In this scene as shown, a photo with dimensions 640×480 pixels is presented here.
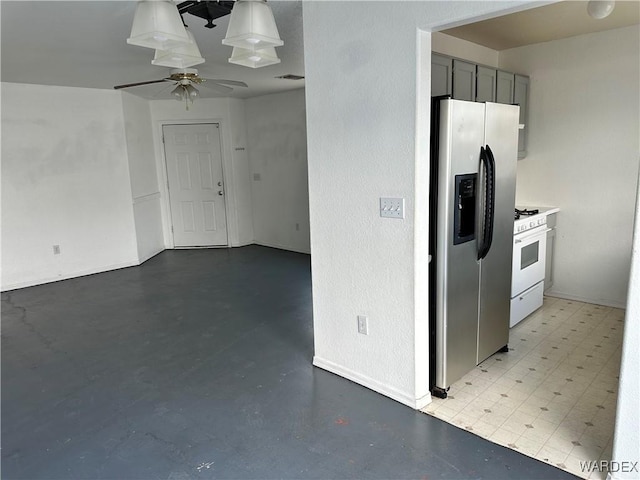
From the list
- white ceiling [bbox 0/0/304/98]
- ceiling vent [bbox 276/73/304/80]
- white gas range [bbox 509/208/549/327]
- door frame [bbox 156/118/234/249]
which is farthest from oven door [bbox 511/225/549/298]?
door frame [bbox 156/118/234/249]

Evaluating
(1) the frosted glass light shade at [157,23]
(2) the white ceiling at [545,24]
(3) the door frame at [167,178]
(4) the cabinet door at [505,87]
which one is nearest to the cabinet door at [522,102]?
(4) the cabinet door at [505,87]

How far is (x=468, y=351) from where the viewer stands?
9.44 ft

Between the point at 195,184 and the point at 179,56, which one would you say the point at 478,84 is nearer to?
the point at 179,56

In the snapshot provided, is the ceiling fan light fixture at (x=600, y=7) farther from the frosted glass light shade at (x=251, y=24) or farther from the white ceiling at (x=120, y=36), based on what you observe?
the frosted glass light shade at (x=251, y=24)

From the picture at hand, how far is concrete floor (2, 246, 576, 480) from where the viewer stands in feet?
7.10

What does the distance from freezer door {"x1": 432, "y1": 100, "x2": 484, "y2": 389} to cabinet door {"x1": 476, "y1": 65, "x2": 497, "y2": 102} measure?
85cm

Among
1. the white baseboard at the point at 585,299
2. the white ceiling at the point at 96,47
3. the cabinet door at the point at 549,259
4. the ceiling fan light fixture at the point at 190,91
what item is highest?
the white ceiling at the point at 96,47

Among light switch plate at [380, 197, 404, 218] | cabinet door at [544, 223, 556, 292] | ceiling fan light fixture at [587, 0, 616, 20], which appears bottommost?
cabinet door at [544, 223, 556, 292]

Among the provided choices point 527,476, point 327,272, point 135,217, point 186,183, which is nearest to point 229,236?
point 186,183

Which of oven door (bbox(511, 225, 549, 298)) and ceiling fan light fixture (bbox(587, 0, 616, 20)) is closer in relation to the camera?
ceiling fan light fixture (bbox(587, 0, 616, 20))

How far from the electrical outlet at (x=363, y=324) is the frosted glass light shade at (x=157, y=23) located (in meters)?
1.79

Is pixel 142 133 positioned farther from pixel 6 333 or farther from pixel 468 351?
pixel 468 351

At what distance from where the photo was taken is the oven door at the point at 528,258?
3561mm

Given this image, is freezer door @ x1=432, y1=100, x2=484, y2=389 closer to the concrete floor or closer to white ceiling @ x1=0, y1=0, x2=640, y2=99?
the concrete floor
